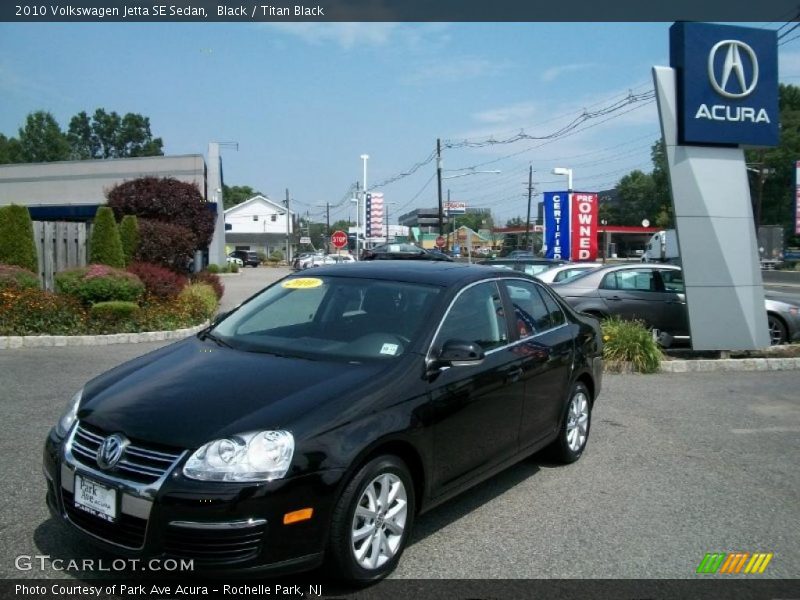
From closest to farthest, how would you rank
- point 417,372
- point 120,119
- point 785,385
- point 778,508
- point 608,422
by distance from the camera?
point 417,372 < point 778,508 < point 608,422 < point 785,385 < point 120,119

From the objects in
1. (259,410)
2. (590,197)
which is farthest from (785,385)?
(590,197)

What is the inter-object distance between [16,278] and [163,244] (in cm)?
514

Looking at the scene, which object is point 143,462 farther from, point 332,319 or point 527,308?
point 527,308

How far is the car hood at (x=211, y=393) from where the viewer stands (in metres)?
3.30

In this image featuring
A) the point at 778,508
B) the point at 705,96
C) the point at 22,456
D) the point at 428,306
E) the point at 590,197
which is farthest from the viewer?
the point at 590,197

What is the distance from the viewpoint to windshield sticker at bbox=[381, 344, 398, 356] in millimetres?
4082

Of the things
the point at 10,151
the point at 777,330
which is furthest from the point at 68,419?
the point at 10,151

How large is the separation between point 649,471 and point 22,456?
4.95 meters

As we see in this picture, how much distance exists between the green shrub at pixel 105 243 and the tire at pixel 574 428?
36.9 ft

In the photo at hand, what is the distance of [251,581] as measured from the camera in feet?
10.5

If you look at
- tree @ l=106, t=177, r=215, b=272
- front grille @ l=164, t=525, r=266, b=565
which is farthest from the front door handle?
tree @ l=106, t=177, r=215, b=272

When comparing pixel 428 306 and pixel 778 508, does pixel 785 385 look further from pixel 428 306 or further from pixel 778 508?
pixel 428 306

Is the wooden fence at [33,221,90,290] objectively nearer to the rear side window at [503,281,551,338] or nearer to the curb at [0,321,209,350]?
the curb at [0,321,209,350]

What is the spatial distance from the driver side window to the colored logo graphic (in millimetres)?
1801
